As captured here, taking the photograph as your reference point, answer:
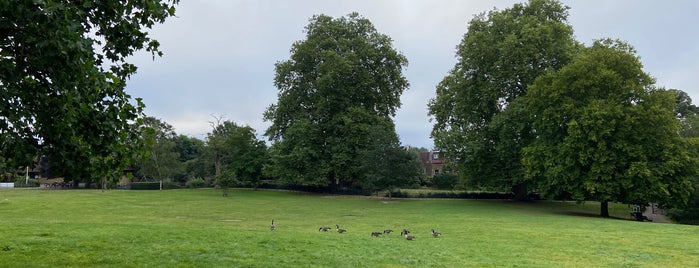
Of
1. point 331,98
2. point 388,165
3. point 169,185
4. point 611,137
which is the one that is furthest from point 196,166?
point 611,137

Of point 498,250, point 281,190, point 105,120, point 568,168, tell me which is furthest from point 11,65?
point 281,190

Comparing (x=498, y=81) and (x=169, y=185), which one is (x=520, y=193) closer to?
(x=498, y=81)

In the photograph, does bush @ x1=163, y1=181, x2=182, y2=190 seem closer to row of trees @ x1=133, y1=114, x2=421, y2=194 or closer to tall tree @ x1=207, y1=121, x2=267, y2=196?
row of trees @ x1=133, y1=114, x2=421, y2=194

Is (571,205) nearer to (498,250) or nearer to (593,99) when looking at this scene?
(593,99)

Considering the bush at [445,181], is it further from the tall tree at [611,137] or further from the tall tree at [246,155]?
the tall tree at [611,137]

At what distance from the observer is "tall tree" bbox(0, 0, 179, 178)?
6359 millimetres


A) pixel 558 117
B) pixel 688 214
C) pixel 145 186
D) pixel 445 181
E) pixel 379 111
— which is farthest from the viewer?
pixel 145 186

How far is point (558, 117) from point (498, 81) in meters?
9.41

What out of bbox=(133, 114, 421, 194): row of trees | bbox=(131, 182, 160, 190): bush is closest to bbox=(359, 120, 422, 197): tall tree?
bbox=(133, 114, 421, 194): row of trees

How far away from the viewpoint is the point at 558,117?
1406 inches

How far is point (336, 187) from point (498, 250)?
4430 centimetres

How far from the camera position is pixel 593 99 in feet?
114

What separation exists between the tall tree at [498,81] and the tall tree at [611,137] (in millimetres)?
4854

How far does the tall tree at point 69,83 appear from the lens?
636 cm
